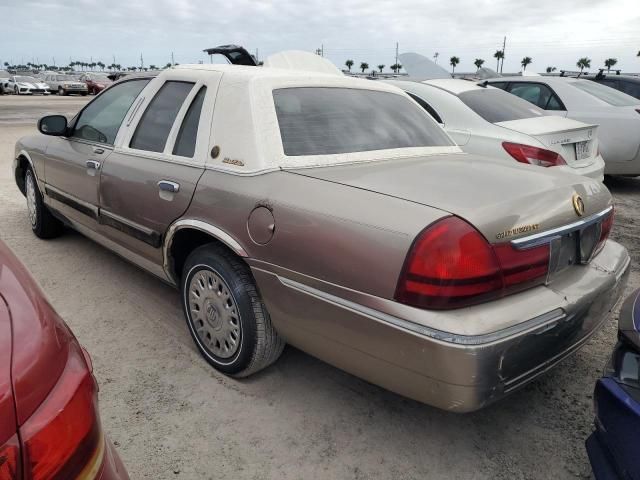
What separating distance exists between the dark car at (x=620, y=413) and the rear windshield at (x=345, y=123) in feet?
4.91

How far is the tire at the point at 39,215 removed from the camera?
473 centimetres

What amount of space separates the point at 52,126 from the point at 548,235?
3.65 metres

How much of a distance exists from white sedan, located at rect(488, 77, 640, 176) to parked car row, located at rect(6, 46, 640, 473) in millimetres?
4741

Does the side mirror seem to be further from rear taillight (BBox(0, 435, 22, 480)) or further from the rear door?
rear taillight (BBox(0, 435, 22, 480))

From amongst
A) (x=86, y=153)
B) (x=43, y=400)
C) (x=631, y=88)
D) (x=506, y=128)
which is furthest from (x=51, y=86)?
(x=43, y=400)

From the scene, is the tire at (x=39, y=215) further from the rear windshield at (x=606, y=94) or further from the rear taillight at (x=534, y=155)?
the rear windshield at (x=606, y=94)

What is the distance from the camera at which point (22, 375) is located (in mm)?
1006

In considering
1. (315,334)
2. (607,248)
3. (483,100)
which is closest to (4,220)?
(315,334)

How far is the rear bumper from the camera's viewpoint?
5.98 feet

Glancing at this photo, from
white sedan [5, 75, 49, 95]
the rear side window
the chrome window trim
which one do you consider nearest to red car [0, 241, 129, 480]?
the chrome window trim

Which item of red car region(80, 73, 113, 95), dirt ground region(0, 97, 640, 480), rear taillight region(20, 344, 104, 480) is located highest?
red car region(80, 73, 113, 95)

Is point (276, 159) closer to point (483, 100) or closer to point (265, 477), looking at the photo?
point (265, 477)

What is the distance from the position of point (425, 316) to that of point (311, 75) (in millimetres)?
1771

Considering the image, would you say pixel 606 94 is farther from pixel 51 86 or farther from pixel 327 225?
pixel 51 86
